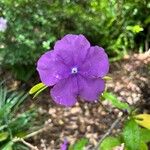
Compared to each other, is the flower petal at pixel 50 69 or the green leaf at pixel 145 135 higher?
the flower petal at pixel 50 69

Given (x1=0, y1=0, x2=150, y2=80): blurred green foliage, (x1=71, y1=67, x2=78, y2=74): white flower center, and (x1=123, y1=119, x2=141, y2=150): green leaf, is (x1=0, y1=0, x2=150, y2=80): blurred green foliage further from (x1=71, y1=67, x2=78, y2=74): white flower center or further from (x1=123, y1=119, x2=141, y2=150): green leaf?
(x1=71, y1=67, x2=78, y2=74): white flower center

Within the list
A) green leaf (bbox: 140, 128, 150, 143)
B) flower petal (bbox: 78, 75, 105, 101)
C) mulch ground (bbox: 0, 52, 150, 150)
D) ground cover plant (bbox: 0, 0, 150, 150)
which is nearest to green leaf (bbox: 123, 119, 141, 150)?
green leaf (bbox: 140, 128, 150, 143)

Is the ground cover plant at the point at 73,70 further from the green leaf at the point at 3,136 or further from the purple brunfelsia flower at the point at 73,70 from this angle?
the green leaf at the point at 3,136

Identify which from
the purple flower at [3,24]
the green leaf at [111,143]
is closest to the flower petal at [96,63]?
the green leaf at [111,143]

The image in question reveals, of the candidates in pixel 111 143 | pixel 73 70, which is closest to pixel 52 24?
pixel 111 143

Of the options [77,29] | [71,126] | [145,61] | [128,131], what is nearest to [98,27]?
[77,29]

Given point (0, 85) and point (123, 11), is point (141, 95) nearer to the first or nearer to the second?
point (123, 11)

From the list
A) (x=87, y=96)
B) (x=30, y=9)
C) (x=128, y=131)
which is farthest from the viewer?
(x=30, y=9)
